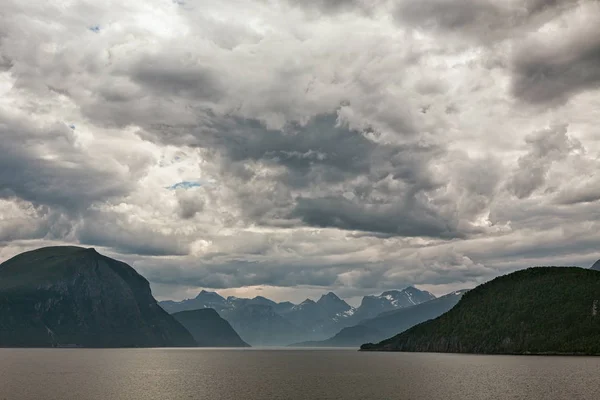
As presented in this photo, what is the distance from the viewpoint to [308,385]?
189000 millimetres

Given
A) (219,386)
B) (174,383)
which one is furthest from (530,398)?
(174,383)

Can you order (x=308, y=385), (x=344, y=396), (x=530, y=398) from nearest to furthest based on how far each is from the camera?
(x=530, y=398), (x=344, y=396), (x=308, y=385)

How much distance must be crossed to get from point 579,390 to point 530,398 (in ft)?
72.6

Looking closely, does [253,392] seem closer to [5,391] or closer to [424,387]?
[424,387]

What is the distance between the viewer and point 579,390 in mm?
154375

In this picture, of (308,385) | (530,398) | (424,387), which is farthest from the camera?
(308,385)

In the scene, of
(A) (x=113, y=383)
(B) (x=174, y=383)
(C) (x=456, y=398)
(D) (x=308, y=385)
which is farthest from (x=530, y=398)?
(A) (x=113, y=383)

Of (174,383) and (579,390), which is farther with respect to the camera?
(174,383)

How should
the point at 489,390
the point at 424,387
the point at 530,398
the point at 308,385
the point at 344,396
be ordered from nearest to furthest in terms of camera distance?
1. the point at 530,398
2. the point at 344,396
3. the point at 489,390
4. the point at 424,387
5. the point at 308,385

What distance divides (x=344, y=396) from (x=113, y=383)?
87.8 metres

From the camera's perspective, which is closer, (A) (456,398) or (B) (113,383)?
(A) (456,398)

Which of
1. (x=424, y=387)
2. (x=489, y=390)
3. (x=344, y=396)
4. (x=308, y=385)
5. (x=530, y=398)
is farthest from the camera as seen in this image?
(x=308, y=385)

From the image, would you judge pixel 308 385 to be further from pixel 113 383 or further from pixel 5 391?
pixel 5 391

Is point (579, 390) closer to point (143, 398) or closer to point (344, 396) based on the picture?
point (344, 396)
